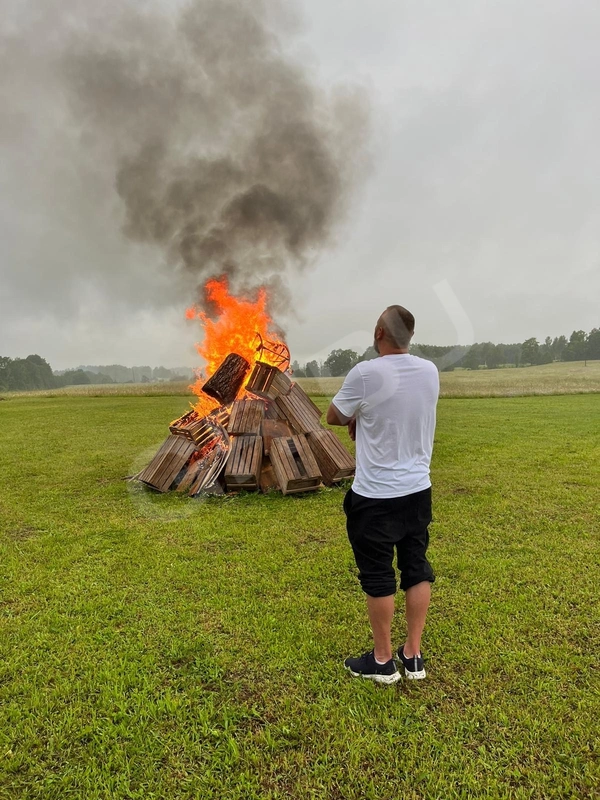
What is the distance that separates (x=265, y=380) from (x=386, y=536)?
5.91m

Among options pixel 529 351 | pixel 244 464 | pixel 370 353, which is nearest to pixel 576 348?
pixel 529 351

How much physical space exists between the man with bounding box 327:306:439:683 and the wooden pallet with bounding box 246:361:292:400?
551cm

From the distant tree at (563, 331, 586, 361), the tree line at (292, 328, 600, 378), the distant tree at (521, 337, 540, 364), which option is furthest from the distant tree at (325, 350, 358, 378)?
the distant tree at (563, 331, 586, 361)

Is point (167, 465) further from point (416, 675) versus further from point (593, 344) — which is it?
point (593, 344)

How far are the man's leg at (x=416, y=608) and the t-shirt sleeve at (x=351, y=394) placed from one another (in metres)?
1.25

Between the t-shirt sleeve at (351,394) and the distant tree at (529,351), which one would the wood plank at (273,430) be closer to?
the t-shirt sleeve at (351,394)

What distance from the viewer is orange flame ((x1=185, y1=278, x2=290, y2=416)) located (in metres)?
9.46

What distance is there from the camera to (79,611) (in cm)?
396

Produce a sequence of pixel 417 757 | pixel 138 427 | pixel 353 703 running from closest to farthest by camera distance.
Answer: pixel 417 757
pixel 353 703
pixel 138 427

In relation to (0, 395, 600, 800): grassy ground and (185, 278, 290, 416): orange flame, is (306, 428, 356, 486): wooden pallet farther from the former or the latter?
(185, 278, 290, 416): orange flame

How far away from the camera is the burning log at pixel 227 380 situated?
844cm

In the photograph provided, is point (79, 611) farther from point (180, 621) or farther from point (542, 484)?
point (542, 484)

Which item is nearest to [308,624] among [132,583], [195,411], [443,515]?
[132,583]

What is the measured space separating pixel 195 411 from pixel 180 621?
6.13 meters
